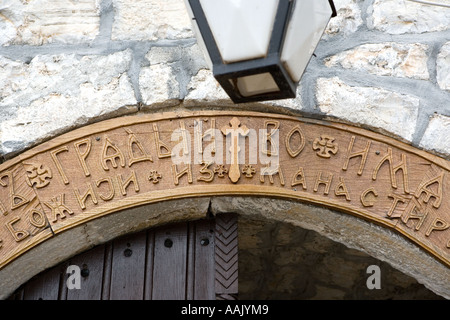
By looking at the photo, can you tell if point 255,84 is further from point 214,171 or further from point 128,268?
point 128,268

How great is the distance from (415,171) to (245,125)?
49 cm

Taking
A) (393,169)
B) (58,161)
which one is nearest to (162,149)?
(58,161)

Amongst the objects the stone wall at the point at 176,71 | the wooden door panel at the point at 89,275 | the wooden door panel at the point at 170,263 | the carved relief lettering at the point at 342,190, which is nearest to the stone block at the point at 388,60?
the stone wall at the point at 176,71

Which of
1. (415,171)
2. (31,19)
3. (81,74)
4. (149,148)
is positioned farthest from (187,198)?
(31,19)

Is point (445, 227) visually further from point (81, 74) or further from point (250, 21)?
point (81, 74)

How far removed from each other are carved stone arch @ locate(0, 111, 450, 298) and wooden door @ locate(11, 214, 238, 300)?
0.31 feet

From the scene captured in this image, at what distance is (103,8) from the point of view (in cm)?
225

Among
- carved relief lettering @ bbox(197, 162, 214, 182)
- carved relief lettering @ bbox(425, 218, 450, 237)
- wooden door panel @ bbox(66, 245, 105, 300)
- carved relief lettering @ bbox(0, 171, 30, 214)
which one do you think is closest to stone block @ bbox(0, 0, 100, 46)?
carved relief lettering @ bbox(0, 171, 30, 214)

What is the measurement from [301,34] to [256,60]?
15cm

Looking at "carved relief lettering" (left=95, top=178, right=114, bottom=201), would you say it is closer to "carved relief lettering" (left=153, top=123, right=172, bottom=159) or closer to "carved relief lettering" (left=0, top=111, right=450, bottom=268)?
"carved relief lettering" (left=0, top=111, right=450, bottom=268)

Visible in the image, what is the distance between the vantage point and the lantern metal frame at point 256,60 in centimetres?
153

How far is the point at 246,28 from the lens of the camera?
1531mm

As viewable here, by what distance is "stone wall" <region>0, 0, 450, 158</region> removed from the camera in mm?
2047

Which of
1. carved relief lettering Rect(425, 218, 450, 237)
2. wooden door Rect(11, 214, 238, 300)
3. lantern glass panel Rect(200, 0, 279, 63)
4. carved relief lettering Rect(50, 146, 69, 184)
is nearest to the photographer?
lantern glass panel Rect(200, 0, 279, 63)
